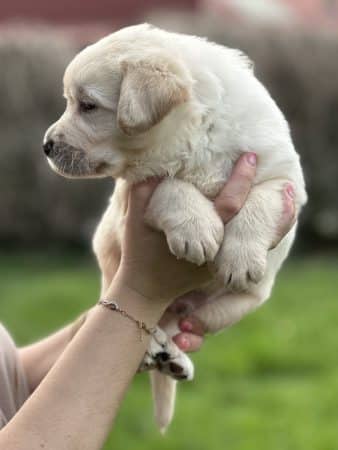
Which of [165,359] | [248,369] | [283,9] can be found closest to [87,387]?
[165,359]

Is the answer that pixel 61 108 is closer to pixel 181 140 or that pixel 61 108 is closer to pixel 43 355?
pixel 43 355

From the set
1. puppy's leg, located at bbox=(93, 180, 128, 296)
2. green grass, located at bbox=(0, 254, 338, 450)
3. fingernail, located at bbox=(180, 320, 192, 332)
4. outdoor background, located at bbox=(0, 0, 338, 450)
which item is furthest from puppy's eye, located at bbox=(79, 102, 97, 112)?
outdoor background, located at bbox=(0, 0, 338, 450)

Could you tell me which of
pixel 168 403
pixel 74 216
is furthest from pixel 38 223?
pixel 168 403

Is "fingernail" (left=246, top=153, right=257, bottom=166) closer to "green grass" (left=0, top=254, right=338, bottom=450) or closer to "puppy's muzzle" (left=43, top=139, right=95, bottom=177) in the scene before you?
"puppy's muzzle" (left=43, top=139, right=95, bottom=177)

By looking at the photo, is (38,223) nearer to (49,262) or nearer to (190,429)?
(49,262)

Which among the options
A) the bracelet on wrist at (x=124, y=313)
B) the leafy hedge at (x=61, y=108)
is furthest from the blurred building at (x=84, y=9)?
the bracelet on wrist at (x=124, y=313)
